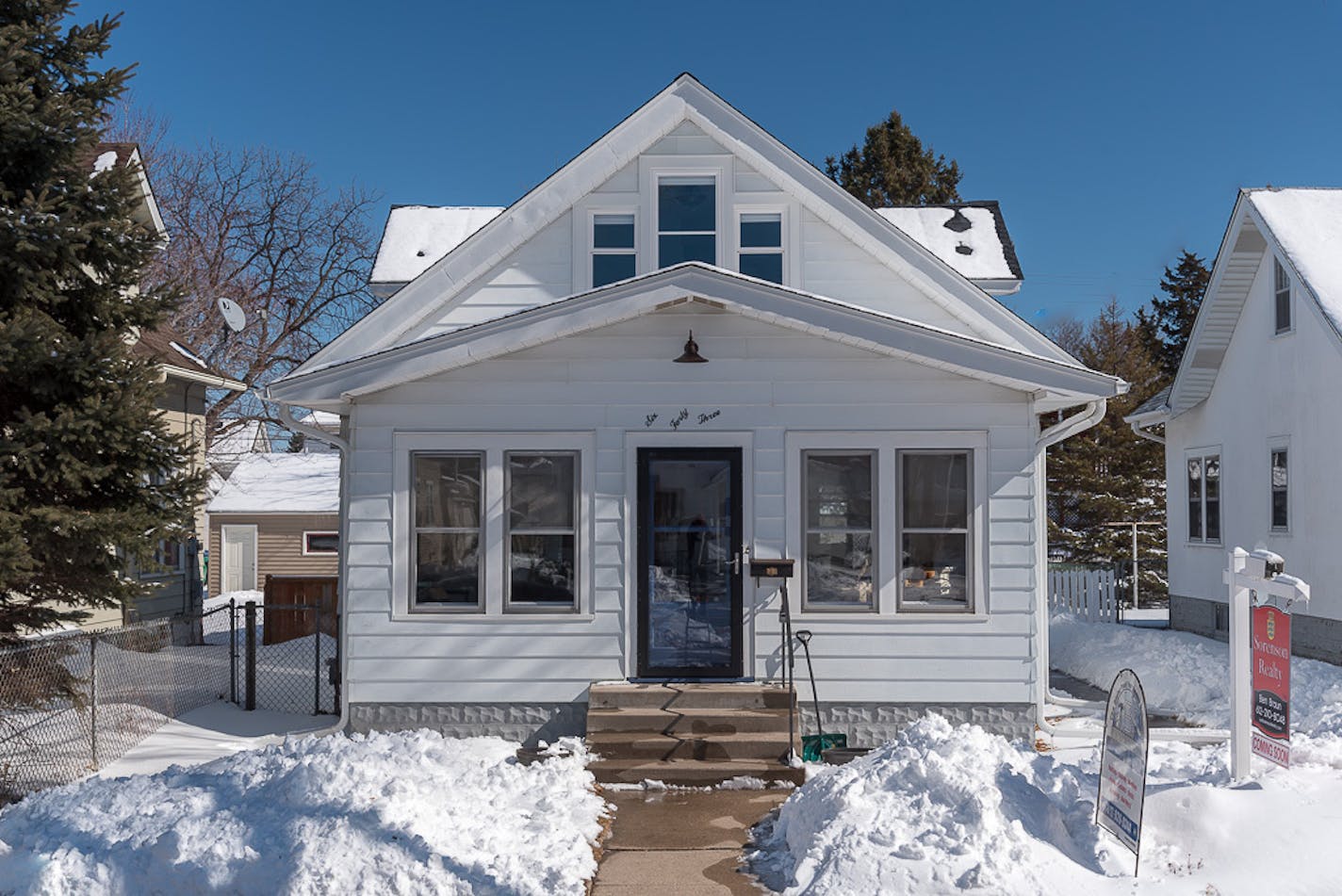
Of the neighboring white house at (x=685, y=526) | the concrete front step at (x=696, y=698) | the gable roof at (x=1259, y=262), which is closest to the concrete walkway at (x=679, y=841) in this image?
the concrete front step at (x=696, y=698)

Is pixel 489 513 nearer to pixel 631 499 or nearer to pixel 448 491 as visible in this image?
pixel 448 491

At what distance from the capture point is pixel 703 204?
11352 millimetres

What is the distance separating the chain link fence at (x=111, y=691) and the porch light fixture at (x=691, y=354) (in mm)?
4477

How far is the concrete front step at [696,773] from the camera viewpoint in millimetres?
8602

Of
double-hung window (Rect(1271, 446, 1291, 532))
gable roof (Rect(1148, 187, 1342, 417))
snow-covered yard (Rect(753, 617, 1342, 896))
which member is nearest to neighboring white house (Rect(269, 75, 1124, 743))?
snow-covered yard (Rect(753, 617, 1342, 896))

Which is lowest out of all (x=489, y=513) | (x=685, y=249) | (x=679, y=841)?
(x=679, y=841)

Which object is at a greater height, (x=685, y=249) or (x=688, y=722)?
(x=685, y=249)

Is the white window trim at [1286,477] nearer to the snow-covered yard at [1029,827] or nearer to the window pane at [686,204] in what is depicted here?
the snow-covered yard at [1029,827]

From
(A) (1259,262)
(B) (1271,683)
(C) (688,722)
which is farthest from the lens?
(A) (1259,262)

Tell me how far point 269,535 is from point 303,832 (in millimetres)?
25313

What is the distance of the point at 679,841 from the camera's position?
7.21 meters

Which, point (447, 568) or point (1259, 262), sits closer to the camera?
point (447, 568)

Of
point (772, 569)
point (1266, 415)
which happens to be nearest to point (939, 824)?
point (772, 569)

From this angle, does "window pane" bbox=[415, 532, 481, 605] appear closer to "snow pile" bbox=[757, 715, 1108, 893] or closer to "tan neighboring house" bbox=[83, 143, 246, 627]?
"snow pile" bbox=[757, 715, 1108, 893]
